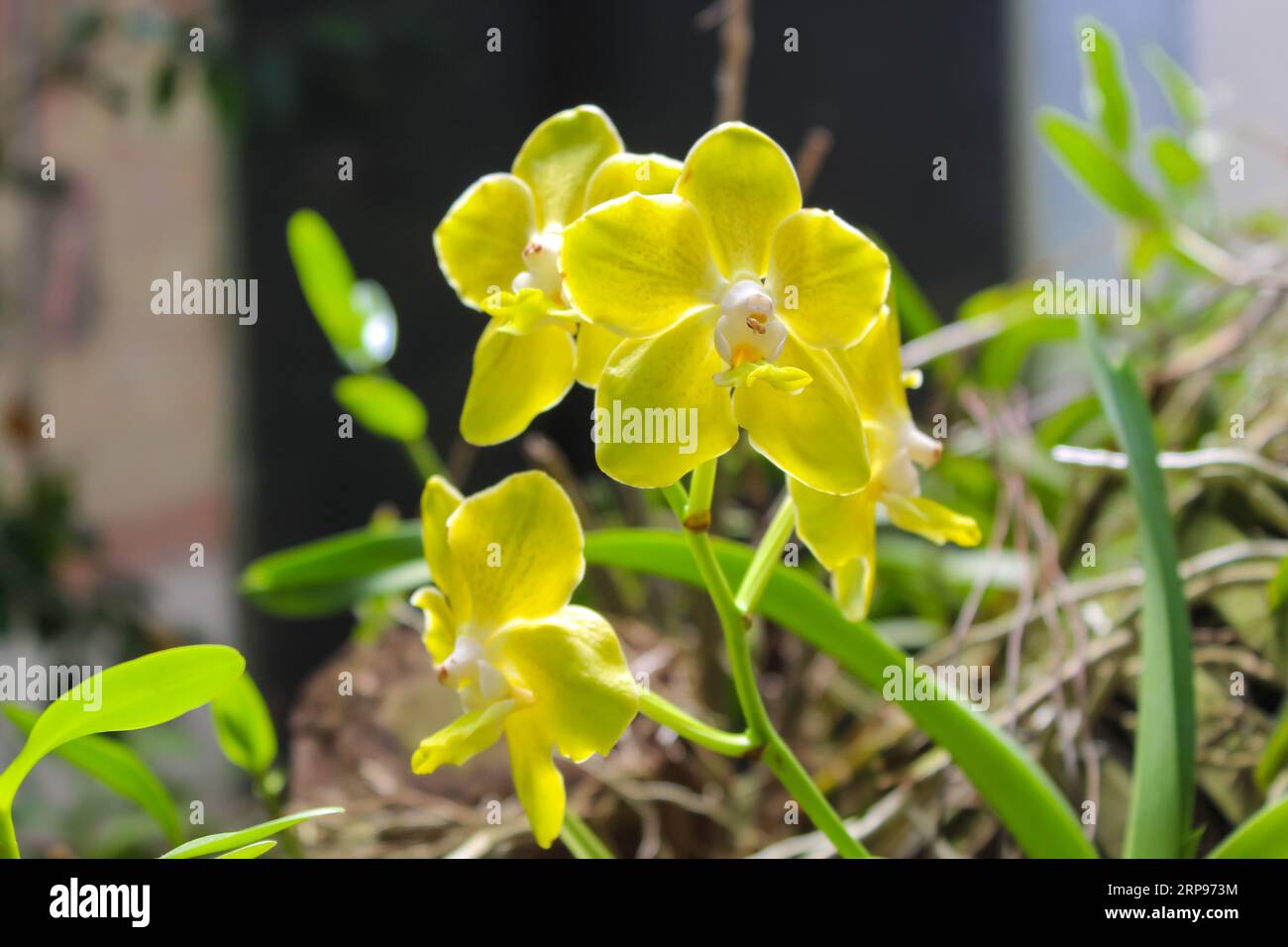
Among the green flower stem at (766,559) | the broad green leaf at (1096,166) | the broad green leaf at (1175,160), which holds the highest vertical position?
the broad green leaf at (1175,160)

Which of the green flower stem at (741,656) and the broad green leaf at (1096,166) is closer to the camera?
the green flower stem at (741,656)

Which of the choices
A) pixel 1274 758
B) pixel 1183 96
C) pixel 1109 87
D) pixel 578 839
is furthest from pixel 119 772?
pixel 1183 96

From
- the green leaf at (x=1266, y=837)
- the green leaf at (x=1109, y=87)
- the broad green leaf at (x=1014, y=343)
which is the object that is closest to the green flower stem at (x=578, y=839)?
the green leaf at (x=1266, y=837)

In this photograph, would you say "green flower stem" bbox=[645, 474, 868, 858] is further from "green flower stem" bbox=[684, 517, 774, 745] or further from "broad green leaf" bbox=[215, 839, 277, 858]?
"broad green leaf" bbox=[215, 839, 277, 858]

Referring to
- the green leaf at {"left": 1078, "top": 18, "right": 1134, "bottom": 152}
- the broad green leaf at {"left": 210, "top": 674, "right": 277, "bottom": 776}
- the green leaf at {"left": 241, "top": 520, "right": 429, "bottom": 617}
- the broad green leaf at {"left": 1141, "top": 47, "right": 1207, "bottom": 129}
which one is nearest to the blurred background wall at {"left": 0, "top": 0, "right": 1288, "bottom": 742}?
the broad green leaf at {"left": 1141, "top": 47, "right": 1207, "bottom": 129}

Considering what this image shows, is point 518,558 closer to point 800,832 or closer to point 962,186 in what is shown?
point 800,832

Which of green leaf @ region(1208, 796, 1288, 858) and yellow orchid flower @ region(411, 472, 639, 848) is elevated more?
yellow orchid flower @ region(411, 472, 639, 848)

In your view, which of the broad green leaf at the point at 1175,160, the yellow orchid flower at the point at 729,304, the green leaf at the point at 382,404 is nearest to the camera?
the yellow orchid flower at the point at 729,304

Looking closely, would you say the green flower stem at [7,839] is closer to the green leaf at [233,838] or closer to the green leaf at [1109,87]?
the green leaf at [233,838]
